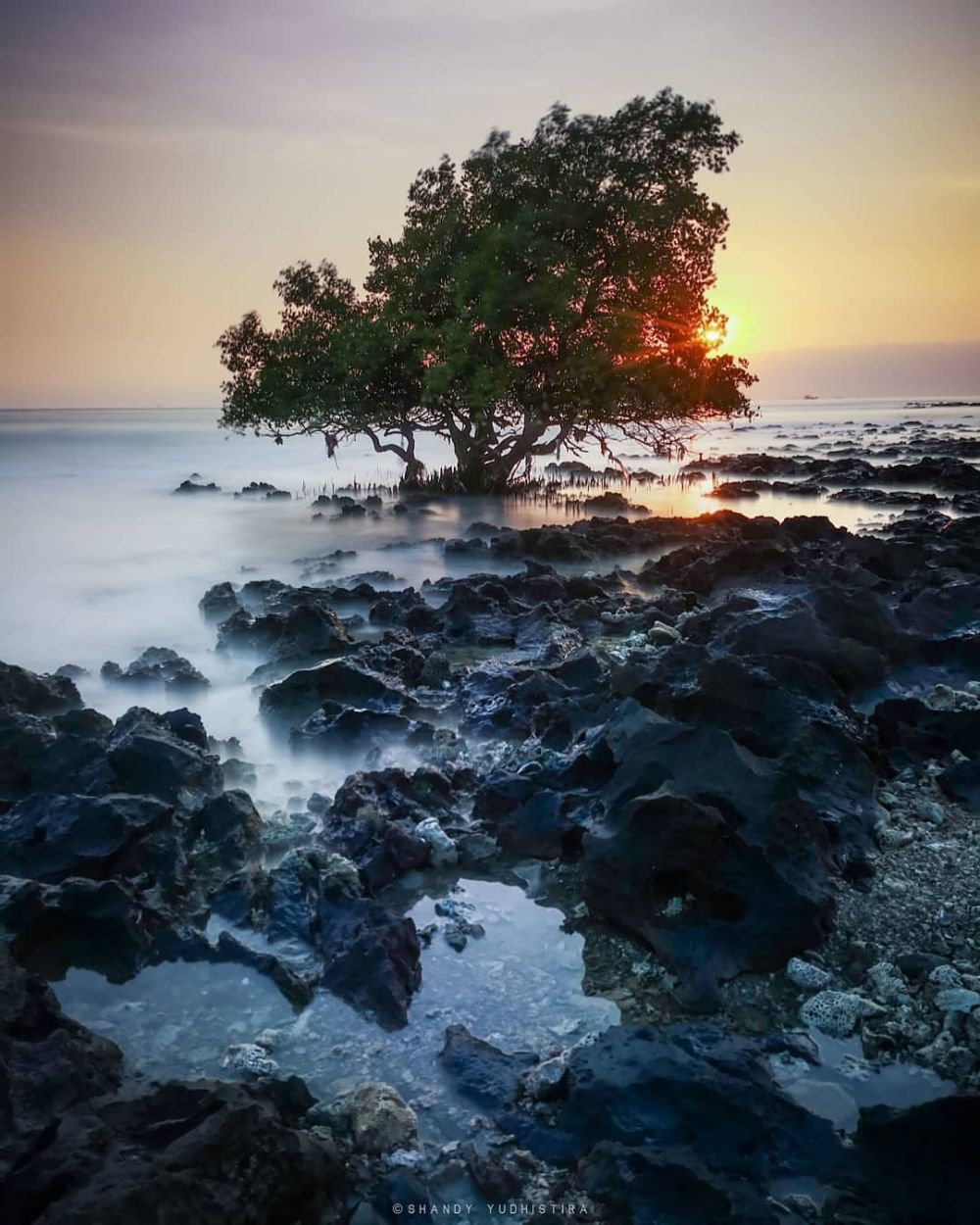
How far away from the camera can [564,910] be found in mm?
4840

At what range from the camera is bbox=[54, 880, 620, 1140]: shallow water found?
3627 millimetres

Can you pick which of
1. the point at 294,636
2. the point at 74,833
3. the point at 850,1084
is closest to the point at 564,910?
the point at 850,1084

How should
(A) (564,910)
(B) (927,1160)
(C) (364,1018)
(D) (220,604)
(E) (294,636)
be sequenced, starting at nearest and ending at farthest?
(B) (927,1160) → (C) (364,1018) → (A) (564,910) → (E) (294,636) → (D) (220,604)

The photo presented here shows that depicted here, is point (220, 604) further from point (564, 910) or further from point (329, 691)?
point (564, 910)

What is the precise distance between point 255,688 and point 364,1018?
5.34 m

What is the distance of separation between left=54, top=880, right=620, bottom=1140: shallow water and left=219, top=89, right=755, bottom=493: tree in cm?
2103

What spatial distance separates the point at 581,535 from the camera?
17.8 metres

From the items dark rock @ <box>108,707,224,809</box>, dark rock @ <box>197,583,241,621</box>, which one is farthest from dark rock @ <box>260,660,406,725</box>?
dark rock @ <box>197,583,241,621</box>

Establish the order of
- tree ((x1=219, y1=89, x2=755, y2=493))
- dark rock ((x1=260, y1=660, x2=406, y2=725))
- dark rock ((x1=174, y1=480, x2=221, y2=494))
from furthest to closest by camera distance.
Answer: dark rock ((x1=174, y1=480, x2=221, y2=494))
tree ((x1=219, y1=89, x2=755, y2=493))
dark rock ((x1=260, y1=660, x2=406, y2=725))

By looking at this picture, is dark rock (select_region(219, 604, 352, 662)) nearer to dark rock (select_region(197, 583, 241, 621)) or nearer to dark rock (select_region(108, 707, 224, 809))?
dark rock (select_region(197, 583, 241, 621))

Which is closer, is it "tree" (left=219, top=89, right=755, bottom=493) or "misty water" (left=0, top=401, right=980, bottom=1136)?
"misty water" (left=0, top=401, right=980, bottom=1136)

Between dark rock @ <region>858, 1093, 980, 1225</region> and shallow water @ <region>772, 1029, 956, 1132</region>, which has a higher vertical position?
dark rock @ <region>858, 1093, 980, 1225</region>

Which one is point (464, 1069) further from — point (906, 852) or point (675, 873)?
point (906, 852)

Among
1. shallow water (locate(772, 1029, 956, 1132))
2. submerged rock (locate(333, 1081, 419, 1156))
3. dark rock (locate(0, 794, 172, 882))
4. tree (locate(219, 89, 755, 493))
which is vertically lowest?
shallow water (locate(772, 1029, 956, 1132))
